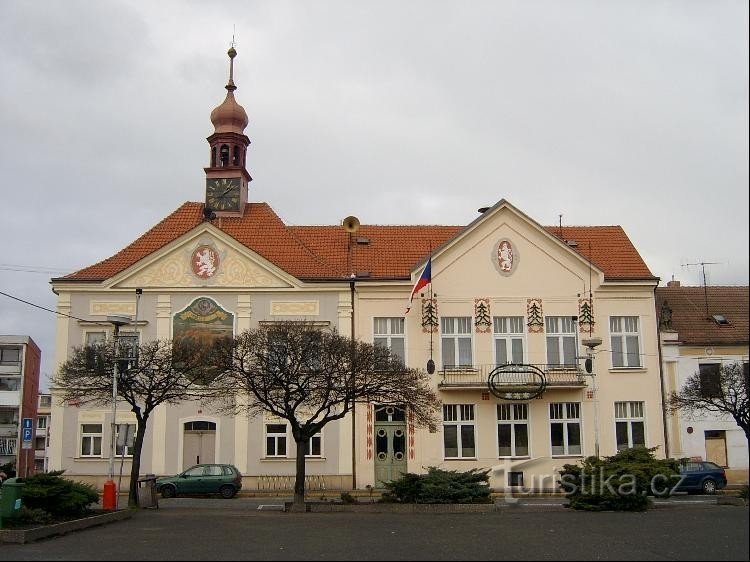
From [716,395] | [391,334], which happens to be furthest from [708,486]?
[391,334]

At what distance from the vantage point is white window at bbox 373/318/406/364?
35.8 meters

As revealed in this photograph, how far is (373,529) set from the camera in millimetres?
19141

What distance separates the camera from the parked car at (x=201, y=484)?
3239cm

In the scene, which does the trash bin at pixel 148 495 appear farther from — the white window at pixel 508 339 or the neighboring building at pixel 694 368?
the neighboring building at pixel 694 368

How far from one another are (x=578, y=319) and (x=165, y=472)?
57.8 ft

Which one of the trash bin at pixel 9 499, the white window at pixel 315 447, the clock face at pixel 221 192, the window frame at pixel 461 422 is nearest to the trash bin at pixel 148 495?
the trash bin at pixel 9 499

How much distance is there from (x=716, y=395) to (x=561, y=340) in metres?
7.12

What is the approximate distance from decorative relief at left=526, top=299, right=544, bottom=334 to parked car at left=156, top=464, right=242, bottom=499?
13.1 meters

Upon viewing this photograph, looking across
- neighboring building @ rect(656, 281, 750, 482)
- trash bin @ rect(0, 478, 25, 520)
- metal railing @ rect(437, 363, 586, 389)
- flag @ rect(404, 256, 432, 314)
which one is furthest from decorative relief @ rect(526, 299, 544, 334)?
trash bin @ rect(0, 478, 25, 520)

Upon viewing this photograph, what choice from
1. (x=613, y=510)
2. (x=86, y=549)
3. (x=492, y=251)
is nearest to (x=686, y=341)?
(x=492, y=251)

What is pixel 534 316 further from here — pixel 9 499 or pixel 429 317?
pixel 9 499

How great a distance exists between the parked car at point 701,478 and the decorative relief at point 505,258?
10.1 m

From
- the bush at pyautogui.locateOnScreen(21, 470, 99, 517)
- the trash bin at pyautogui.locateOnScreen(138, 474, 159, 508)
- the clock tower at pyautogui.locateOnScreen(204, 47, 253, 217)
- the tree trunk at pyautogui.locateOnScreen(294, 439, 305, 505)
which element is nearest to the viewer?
the bush at pyautogui.locateOnScreen(21, 470, 99, 517)

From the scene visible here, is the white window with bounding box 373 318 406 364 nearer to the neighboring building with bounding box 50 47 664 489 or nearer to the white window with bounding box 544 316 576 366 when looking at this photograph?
the neighboring building with bounding box 50 47 664 489
